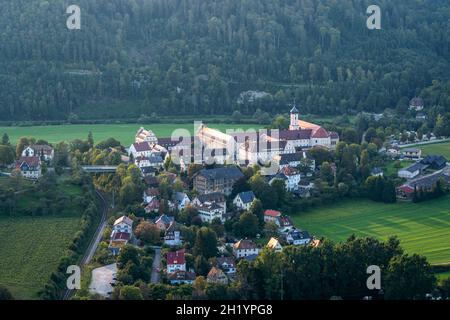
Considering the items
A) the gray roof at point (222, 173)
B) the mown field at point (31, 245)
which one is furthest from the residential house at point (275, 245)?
the mown field at point (31, 245)

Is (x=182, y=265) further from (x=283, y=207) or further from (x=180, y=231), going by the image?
(x=283, y=207)

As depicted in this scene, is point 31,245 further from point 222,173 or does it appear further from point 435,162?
point 435,162

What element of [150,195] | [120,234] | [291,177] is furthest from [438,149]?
[120,234]

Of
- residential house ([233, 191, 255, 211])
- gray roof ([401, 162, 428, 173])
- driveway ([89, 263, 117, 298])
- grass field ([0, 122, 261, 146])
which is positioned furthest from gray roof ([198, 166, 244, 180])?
grass field ([0, 122, 261, 146])

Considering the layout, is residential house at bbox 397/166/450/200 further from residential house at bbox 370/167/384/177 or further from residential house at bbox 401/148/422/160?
residential house at bbox 401/148/422/160

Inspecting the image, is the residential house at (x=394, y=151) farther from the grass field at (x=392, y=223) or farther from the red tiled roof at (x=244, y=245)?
the red tiled roof at (x=244, y=245)

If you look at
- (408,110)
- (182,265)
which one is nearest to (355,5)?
(408,110)
